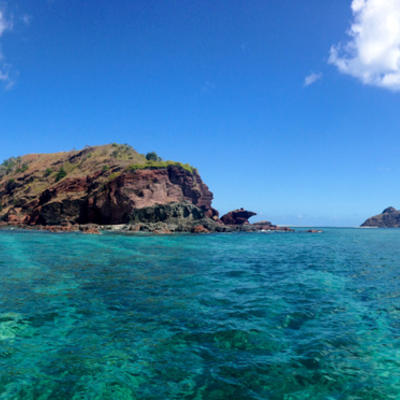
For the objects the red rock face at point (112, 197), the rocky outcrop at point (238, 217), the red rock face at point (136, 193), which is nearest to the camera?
the red rock face at point (136, 193)

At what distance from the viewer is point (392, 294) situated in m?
14.4

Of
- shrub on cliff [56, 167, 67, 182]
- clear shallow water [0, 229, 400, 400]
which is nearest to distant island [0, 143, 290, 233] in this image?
shrub on cliff [56, 167, 67, 182]

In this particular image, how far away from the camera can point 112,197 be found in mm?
83750

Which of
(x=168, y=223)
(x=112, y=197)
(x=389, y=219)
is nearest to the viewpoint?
(x=168, y=223)

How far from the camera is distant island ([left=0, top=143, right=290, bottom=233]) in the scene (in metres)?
80.1

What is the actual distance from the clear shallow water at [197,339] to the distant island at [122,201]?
54.3 metres

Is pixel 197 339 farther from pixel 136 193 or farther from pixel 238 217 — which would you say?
pixel 238 217

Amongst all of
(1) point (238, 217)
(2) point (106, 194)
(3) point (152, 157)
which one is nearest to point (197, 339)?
(2) point (106, 194)

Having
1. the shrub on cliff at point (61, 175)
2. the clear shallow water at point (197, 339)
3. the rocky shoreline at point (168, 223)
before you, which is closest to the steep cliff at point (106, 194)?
the shrub on cliff at point (61, 175)

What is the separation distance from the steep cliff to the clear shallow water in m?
67.4

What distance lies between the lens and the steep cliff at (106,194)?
8369cm

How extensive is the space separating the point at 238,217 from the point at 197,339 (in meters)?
103

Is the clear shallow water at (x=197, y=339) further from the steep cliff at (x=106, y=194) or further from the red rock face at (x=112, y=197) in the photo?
the steep cliff at (x=106, y=194)

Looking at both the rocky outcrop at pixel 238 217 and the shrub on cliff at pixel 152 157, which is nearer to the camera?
the rocky outcrop at pixel 238 217
